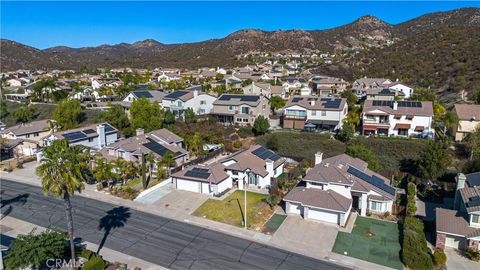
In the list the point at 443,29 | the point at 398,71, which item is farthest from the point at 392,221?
the point at 443,29

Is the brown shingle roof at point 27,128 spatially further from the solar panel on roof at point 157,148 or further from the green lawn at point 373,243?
the green lawn at point 373,243

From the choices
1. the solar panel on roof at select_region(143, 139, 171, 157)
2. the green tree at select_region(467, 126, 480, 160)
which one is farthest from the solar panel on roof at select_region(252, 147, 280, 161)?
the green tree at select_region(467, 126, 480, 160)

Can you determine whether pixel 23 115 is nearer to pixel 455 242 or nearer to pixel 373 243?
pixel 373 243

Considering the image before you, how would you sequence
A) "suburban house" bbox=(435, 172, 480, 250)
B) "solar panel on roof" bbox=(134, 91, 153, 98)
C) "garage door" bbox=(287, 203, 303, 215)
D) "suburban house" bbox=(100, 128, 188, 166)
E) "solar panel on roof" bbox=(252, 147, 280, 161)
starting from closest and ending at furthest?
"suburban house" bbox=(435, 172, 480, 250) < "garage door" bbox=(287, 203, 303, 215) < "solar panel on roof" bbox=(252, 147, 280, 161) < "suburban house" bbox=(100, 128, 188, 166) < "solar panel on roof" bbox=(134, 91, 153, 98)

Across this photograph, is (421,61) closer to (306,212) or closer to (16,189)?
(306,212)

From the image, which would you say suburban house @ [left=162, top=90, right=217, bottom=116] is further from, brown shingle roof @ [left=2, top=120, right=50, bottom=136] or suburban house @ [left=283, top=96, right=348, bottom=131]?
brown shingle roof @ [left=2, top=120, right=50, bottom=136]

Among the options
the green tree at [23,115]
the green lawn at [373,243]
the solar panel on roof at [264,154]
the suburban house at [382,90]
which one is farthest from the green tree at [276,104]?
the green tree at [23,115]

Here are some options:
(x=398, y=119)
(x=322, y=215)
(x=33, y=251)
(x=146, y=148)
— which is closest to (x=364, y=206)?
(x=322, y=215)
